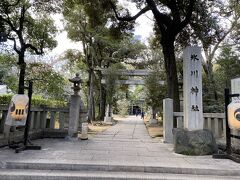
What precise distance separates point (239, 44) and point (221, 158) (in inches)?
488

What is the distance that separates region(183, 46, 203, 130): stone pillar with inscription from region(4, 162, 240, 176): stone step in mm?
2132

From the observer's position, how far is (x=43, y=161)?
501 cm

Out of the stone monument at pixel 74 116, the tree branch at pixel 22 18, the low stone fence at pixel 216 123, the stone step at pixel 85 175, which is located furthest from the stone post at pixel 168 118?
the tree branch at pixel 22 18

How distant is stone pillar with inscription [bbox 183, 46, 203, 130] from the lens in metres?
6.84

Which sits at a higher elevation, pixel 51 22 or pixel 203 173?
pixel 51 22

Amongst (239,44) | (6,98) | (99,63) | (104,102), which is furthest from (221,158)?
(104,102)

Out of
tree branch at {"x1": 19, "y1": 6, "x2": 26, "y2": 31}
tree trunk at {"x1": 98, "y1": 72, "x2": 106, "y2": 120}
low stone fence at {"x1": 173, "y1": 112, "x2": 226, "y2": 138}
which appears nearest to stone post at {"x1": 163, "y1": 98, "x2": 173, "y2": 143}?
low stone fence at {"x1": 173, "y1": 112, "x2": 226, "y2": 138}

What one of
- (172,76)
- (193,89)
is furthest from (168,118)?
(193,89)

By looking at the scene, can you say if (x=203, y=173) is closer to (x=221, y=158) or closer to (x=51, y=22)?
(x=221, y=158)

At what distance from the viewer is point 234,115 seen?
562 centimetres

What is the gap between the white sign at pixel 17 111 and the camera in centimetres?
627

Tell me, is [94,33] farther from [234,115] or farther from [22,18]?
[234,115]

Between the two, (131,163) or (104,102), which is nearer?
(131,163)

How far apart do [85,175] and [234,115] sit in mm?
3462
